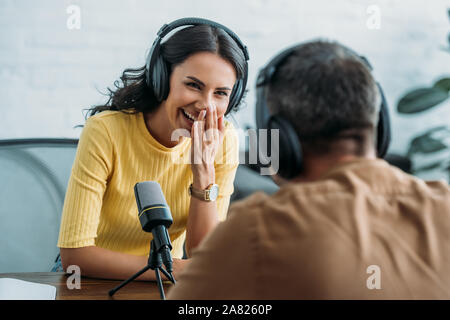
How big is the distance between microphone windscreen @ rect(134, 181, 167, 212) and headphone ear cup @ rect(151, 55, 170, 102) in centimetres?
37

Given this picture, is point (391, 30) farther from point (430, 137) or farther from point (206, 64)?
point (206, 64)

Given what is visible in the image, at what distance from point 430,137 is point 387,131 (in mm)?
1692

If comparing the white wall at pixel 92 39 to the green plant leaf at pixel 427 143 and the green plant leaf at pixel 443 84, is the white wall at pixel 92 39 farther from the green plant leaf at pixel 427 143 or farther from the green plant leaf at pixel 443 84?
the green plant leaf at pixel 427 143

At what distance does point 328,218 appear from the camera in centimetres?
49

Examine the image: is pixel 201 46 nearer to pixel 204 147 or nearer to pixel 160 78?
pixel 160 78

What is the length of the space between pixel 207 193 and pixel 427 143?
1.37m

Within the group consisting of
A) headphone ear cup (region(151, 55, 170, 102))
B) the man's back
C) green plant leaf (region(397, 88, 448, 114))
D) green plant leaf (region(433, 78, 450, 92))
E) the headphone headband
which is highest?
green plant leaf (region(433, 78, 450, 92))

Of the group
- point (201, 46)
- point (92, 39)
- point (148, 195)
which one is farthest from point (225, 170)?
point (92, 39)

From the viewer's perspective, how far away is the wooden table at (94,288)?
2.91 ft

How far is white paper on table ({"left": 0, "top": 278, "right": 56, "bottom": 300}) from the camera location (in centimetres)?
84

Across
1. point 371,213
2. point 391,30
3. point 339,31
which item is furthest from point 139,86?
point 391,30

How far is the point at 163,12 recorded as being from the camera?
2.02 metres

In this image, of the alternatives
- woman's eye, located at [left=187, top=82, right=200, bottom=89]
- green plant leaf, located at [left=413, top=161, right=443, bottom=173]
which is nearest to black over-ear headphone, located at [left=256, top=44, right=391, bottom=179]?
woman's eye, located at [left=187, top=82, right=200, bottom=89]

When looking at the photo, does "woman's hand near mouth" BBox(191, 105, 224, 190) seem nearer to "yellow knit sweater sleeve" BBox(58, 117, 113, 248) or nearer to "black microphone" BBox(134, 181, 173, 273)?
"yellow knit sweater sleeve" BBox(58, 117, 113, 248)
